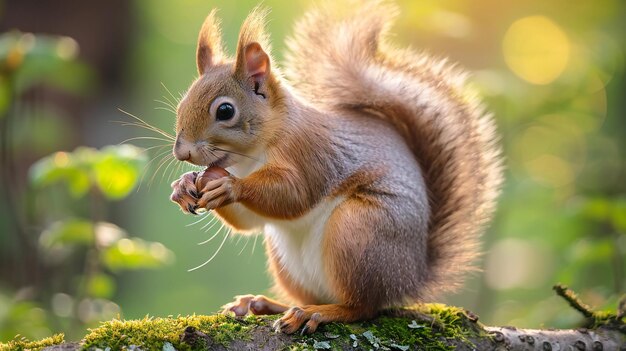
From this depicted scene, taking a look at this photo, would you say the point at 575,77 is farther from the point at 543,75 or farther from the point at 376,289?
the point at 543,75

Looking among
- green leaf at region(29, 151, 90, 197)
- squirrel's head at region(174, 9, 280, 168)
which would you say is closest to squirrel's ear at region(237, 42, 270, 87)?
squirrel's head at region(174, 9, 280, 168)

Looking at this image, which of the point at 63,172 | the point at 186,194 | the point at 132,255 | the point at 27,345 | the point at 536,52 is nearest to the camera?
the point at 27,345

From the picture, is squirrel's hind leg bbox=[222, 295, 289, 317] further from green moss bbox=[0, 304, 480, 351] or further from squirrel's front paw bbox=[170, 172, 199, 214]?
squirrel's front paw bbox=[170, 172, 199, 214]

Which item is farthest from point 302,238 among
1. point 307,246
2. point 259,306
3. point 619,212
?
point 619,212

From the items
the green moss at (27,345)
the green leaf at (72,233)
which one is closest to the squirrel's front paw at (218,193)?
the green moss at (27,345)

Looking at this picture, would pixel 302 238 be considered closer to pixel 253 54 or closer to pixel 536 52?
pixel 253 54

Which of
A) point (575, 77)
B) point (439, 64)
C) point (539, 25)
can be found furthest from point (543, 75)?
point (439, 64)

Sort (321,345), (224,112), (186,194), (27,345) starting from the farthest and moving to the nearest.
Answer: (224,112), (186,194), (321,345), (27,345)
